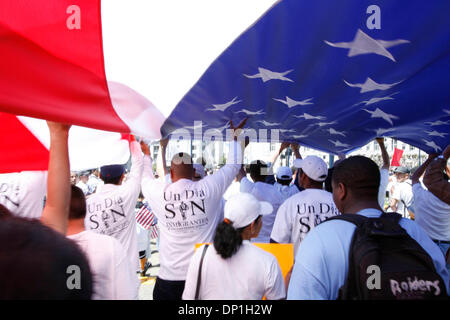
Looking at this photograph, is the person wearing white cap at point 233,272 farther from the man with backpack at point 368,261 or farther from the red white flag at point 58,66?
the red white flag at point 58,66

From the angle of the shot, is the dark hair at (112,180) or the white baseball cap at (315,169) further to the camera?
the dark hair at (112,180)

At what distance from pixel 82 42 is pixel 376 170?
1805 millimetres

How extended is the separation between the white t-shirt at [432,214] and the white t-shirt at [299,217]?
2255mm

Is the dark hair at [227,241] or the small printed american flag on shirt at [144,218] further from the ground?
the dark hair at [227,241]

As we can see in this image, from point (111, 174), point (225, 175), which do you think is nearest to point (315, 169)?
point (225, 175)

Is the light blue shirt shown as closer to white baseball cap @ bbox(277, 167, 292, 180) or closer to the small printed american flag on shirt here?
white baseball cap @ bbox(277, 167, 292, 180)

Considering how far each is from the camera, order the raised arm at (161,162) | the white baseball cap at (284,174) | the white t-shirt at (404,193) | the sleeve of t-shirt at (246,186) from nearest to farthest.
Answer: the raised arm at (161,162) → the sleeve of t-shirt at (246,186) → the white baseball cap at (284,174) → the white t-shirt at (404,193)

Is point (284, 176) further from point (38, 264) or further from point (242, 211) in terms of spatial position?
point (38, 264)

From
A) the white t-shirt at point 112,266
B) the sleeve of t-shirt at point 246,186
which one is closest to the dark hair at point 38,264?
A: the white t-shirt at point 112,266

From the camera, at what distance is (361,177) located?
1.77 meters

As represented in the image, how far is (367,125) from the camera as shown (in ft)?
14.5

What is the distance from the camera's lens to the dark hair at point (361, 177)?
1764mm

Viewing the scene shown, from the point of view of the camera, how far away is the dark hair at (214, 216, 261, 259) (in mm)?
2000
